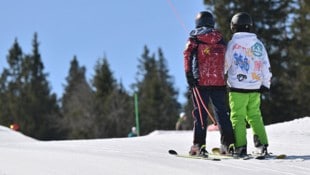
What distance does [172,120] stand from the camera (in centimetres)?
5506

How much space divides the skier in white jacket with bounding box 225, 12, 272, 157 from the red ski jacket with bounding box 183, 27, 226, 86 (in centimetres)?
15

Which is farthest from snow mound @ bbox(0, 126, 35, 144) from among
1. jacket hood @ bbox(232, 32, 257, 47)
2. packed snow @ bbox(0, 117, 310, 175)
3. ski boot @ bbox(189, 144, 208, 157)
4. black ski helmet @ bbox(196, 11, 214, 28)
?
jacket hood @ bbox(232, 32, 257, 47)

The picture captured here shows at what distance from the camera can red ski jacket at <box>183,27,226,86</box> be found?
6180mm

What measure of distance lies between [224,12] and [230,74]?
26321 millimetres

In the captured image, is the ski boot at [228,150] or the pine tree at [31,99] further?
the pine tree at [31,99]

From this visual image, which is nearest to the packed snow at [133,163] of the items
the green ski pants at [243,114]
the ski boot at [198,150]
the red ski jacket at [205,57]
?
the ski boot at [198,150]

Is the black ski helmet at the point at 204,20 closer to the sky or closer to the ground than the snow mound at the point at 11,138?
closer to the sky

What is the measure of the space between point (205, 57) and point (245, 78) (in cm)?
53

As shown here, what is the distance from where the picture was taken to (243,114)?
6.23m

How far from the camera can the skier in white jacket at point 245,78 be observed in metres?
6.22

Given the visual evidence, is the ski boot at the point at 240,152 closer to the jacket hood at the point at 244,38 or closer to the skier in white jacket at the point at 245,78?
the skier in white jacket at the point at 245,78

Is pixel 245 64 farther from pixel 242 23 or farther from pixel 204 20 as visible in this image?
pixel 204 20

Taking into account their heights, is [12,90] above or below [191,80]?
above

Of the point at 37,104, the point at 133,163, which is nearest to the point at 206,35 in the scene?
the point at 133,163
